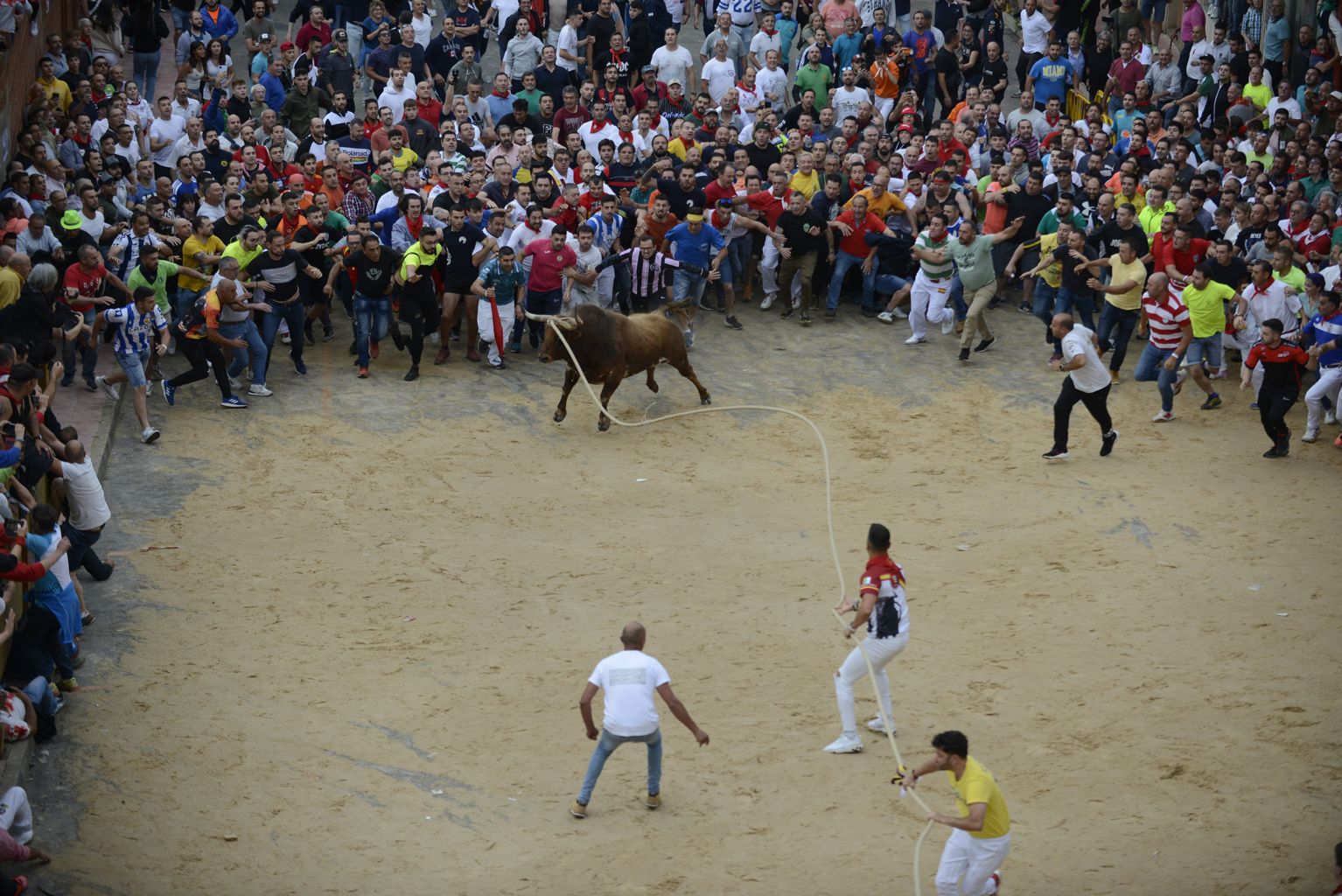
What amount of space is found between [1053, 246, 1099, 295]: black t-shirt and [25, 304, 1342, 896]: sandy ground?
1.10 m

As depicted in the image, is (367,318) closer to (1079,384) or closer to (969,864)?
(1079,384)

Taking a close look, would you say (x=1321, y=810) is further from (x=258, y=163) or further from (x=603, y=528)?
(x=258, y=163)

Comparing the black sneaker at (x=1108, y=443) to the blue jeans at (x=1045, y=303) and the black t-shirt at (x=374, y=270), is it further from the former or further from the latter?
the black t-shirt at (x=374, y=270)

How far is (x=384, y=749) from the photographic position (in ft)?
39.2

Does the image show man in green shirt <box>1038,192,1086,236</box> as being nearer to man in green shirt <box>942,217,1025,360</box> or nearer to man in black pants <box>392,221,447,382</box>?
man in green shirt <box>942,217,1025,360</box>

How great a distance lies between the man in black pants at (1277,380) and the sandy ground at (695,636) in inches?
13.8

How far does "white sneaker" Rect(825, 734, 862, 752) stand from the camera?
38.9ft

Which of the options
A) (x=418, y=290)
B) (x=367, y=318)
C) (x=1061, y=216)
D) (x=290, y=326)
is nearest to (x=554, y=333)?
(x=418, y=290)

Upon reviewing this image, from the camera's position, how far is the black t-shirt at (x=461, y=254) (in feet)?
62.2

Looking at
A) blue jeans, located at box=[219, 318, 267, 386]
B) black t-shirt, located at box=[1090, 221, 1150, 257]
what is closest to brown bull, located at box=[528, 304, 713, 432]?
blue jeans, located at box=[219, 318, 267, 386]

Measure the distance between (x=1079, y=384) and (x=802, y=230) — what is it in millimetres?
4824

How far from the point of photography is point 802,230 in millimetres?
20391

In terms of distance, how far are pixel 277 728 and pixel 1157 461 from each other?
9608 millimetres

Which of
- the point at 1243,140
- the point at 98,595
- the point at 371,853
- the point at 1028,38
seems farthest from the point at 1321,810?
the point at 1028,38
